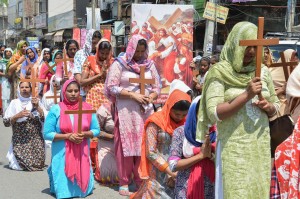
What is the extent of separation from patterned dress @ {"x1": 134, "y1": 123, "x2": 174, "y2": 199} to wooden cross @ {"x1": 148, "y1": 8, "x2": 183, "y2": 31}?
13.3ft

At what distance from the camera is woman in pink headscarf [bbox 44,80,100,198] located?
20.1 ft

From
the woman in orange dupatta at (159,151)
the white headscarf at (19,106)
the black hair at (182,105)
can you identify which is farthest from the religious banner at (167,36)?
the black hair at (182,105)

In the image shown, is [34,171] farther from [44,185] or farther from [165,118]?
[165,118]

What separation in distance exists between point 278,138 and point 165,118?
139cm

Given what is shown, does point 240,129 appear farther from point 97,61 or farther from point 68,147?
point 97,61

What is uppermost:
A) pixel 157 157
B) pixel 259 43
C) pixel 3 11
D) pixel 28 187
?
pixel 3 11

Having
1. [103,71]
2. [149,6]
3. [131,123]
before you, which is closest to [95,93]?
[103,71]

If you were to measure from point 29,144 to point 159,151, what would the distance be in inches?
126

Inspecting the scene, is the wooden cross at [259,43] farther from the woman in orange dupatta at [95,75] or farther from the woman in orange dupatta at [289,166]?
the woman in orange dupatta at [95,75]

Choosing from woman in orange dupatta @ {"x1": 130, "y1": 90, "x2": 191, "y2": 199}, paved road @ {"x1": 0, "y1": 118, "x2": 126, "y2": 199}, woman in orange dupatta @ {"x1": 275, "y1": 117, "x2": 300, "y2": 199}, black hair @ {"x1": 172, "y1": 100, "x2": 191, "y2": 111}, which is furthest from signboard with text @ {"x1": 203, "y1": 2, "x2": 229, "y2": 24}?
woman in orange dupatta @ {"x1": 275, "y1": 117, "x2": 300, "y2": 199}

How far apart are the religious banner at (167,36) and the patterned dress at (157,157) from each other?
12.0ft

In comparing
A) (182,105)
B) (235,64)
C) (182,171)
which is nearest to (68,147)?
(182,105)

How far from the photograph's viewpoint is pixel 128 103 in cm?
639

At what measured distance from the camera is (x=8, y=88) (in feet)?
43.8
